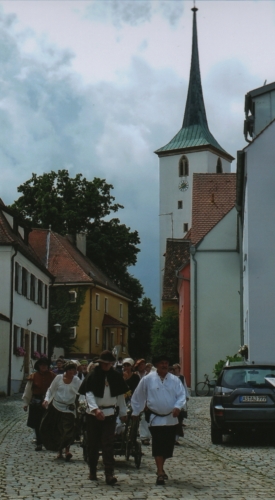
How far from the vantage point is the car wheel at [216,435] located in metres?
16.5

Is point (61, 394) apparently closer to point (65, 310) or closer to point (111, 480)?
point (111, 480)

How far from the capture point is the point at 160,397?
11.3 metres

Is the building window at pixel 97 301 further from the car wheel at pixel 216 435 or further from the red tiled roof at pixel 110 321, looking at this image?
the car wheel at pixel 216 435

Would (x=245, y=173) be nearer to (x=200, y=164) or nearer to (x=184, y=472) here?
(x=184, y=472)

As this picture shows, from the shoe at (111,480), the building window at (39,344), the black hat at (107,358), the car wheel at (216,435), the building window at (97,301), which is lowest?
the shoe at (111,480)

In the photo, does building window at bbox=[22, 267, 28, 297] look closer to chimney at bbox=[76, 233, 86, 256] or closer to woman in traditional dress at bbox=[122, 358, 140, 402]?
chimney at bbox=[76, 233, 86, 256]

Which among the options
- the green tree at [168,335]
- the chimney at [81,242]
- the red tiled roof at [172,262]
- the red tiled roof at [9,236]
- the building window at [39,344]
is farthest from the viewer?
the chimney at [81,242]

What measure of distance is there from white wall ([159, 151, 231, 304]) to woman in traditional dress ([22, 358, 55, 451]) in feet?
232

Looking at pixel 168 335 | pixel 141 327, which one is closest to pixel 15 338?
pixel 168 335

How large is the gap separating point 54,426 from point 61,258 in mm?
46980

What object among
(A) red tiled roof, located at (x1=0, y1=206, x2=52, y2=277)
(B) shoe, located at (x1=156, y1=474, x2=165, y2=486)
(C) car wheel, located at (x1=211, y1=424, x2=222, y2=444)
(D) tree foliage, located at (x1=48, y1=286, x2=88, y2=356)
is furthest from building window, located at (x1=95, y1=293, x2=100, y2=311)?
(B) shoe, located at (x1=156, y1=474, x2=165, y2=486)

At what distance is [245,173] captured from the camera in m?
27.7

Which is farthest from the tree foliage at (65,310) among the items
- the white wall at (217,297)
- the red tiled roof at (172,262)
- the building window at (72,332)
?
the white wall at (217,297)

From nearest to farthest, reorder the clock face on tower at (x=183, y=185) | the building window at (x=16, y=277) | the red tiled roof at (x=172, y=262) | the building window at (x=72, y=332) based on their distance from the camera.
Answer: the building window at (x=16, y=277), the red tiled roof at (x=172, y=262), the building window at (x=72, y=332), the clock face on tower at (x=183, y=185)
